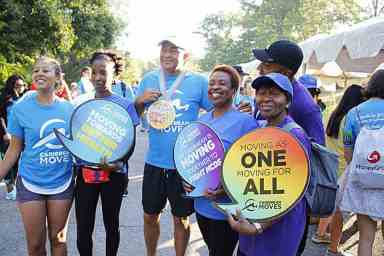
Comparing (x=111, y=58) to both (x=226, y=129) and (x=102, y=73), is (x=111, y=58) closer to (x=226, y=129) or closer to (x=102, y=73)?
(x=102, y=73)

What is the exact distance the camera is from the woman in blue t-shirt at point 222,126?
2.45 metres

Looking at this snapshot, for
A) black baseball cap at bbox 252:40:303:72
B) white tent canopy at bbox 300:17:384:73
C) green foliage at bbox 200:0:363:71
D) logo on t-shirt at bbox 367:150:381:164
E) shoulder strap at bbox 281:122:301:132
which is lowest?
logo on t-shirt at bbox 367:150:381:164

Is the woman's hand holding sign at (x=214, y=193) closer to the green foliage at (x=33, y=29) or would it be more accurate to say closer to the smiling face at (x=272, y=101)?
the smiling face at (x=272, y=101)

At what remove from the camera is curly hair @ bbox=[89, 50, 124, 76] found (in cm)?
289

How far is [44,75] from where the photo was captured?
2.73m

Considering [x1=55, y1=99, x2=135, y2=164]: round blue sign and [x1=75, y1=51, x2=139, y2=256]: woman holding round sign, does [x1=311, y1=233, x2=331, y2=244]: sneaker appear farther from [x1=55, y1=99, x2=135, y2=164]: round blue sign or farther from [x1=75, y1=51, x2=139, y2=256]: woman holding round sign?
[x1=55, y1=99, x2=135, y2=164]: round blue sign

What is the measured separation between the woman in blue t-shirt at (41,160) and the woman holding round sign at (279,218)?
137 cm

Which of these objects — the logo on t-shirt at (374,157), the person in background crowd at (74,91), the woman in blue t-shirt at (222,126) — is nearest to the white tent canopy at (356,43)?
the logo on t-shirt at (374,157)

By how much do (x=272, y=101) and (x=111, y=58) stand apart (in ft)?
4.66

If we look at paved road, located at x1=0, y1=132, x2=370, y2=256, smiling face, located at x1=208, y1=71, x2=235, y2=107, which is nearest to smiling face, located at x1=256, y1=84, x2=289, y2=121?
smiling face, located at x1=208, y1=71, x2=235, y2=107

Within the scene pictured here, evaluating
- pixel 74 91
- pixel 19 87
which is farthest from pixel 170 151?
pixel 74 91

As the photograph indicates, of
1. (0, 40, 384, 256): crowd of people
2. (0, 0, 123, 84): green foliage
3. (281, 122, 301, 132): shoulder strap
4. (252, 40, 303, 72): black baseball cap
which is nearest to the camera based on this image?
(281, 122, 301, 132): shoulder strap

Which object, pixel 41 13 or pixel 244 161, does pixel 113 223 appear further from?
pixel 41 13

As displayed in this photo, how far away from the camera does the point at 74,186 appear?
9.50 feet
